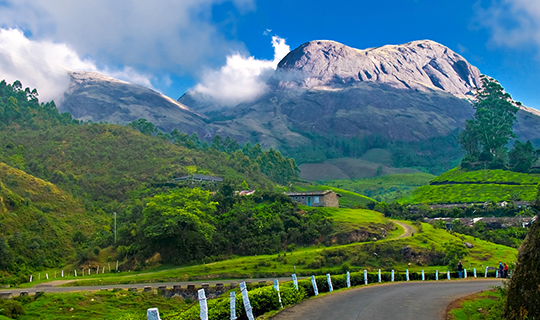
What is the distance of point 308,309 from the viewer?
59.7ft

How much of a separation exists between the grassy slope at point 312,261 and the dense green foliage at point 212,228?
124 inches

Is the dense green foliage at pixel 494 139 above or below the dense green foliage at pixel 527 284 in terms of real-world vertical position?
above

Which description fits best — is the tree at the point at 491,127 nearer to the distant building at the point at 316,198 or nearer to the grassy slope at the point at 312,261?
the distant building at the point at 316,198

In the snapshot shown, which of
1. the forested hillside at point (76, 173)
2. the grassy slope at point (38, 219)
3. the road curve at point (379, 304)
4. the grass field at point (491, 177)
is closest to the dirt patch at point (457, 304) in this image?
the road curve at point (379, 304)

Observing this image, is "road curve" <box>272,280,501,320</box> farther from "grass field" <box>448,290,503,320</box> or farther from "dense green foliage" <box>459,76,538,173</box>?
"dense green foliage" <box>459,76,538,173</box>

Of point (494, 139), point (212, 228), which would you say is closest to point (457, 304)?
point (212, 228)

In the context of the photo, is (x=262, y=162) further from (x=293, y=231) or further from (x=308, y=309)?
(x=308, y=309)

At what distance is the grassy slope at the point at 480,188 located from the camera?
104 metres

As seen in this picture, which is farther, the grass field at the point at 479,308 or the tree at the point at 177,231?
the tree at the point at 177,231

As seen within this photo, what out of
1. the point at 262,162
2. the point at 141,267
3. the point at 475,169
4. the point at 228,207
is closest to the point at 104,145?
the point at 262,162

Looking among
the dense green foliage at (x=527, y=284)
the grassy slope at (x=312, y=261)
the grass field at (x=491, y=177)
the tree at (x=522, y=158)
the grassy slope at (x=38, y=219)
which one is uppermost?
the tree at (x=522, y=158)

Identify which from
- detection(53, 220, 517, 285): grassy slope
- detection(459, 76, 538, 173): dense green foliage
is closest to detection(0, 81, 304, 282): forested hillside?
detection(53, 220, 517, 285): grassy slope

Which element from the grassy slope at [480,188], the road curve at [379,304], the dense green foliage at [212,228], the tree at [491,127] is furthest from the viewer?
the tree at [491,127]

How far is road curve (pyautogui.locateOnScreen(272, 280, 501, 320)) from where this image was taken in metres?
17.2
